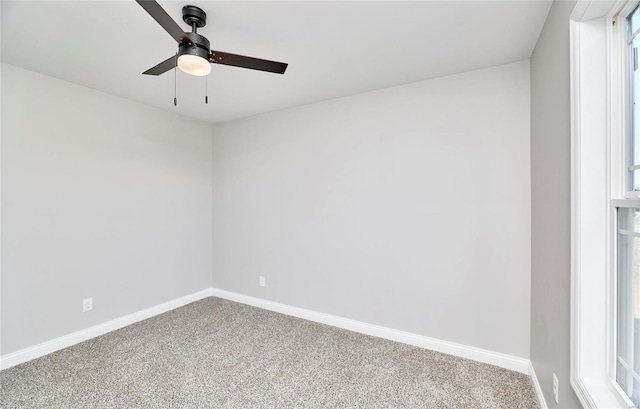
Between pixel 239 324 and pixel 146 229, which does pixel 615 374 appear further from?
pixel 146 229

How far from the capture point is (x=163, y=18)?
131 centimetres

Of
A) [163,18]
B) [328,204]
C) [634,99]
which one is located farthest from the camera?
[328,204]

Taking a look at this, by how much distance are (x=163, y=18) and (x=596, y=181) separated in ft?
6.48

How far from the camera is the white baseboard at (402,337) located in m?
2.25

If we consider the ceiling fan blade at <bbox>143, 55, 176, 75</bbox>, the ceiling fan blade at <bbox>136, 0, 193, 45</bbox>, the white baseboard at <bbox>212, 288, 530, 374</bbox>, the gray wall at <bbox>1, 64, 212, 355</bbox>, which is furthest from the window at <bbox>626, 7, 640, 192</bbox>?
the gray wall at <bbox>1, 64, 212, 355</bbox>

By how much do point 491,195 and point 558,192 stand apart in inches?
32.2

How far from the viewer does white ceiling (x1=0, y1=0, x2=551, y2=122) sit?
5.38 ft

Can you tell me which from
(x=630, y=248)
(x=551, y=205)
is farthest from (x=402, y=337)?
(x=630, y=248)

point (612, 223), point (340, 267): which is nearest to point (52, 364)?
point (340, 267)

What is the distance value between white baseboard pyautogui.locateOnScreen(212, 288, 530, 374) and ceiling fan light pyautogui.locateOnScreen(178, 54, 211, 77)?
2546mm

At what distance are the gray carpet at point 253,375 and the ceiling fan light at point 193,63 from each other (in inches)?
80.8

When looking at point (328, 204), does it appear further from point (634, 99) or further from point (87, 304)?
point (87, 304)

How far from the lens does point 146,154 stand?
126 inches

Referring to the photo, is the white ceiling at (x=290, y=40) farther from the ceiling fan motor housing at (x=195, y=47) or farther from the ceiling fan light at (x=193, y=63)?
the ceiling fan light at (x=193, y=63)
